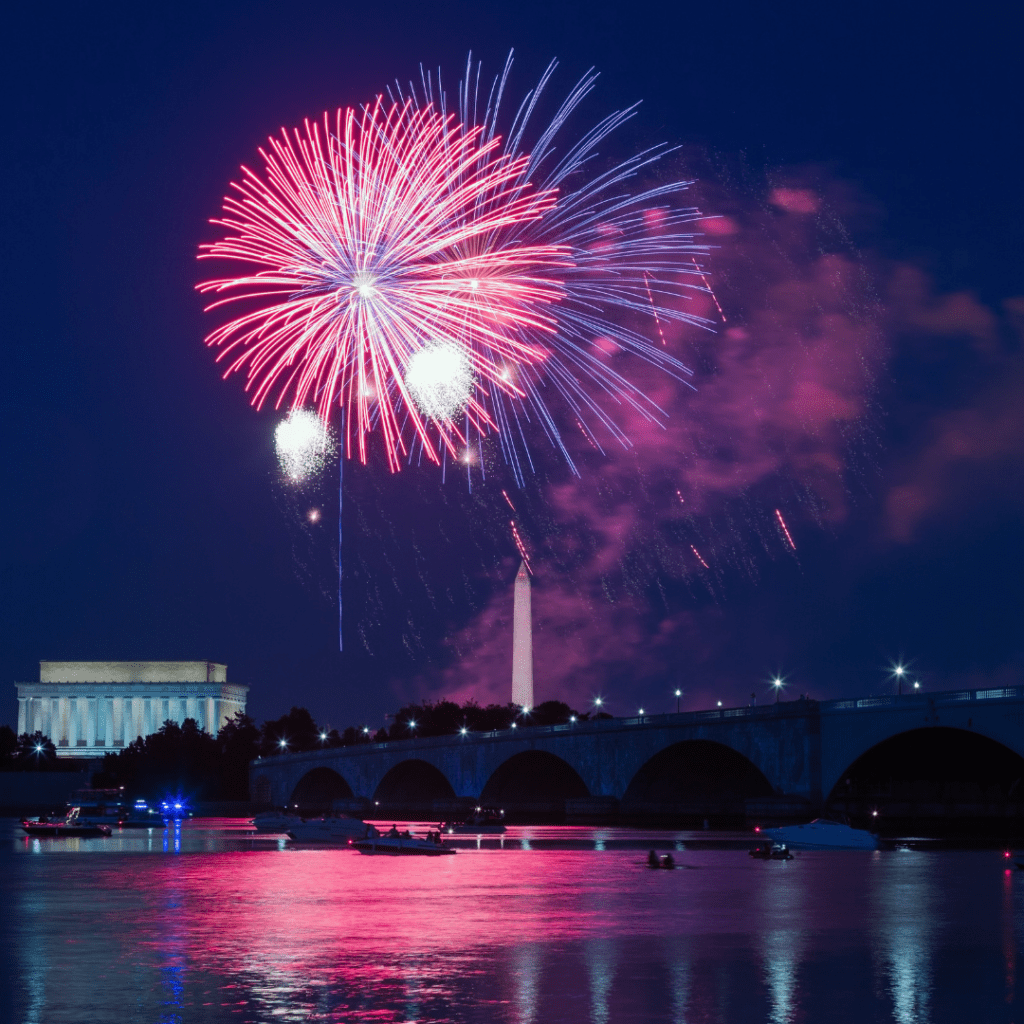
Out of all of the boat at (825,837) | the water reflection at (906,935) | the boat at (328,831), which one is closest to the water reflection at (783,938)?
the water reflection at (906,935)

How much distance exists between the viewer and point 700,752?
145 metres

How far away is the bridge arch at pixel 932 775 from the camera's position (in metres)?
113

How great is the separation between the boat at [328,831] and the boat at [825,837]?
26104 millimetres

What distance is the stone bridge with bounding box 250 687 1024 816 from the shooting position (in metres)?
106

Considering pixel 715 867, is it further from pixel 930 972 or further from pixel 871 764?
pixel 871 764

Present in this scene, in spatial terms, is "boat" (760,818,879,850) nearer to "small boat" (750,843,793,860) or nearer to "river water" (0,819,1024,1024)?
"small boat" (750,843,793,860)

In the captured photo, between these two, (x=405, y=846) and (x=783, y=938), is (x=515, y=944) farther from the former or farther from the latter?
(x=405, y=846)

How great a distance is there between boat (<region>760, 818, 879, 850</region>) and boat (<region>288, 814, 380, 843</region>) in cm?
2610

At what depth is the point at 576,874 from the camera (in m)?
62.3

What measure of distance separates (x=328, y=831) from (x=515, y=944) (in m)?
68.0

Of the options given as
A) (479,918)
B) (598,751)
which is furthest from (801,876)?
(598,751)

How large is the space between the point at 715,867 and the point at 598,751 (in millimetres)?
84885

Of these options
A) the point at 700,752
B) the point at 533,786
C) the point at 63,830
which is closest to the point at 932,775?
the point at 700,752

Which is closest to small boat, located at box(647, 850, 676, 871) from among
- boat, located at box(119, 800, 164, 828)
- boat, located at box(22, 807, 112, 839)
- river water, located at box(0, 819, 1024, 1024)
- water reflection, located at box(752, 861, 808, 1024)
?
river water, located at box(0, 819, 1024, 1024)
